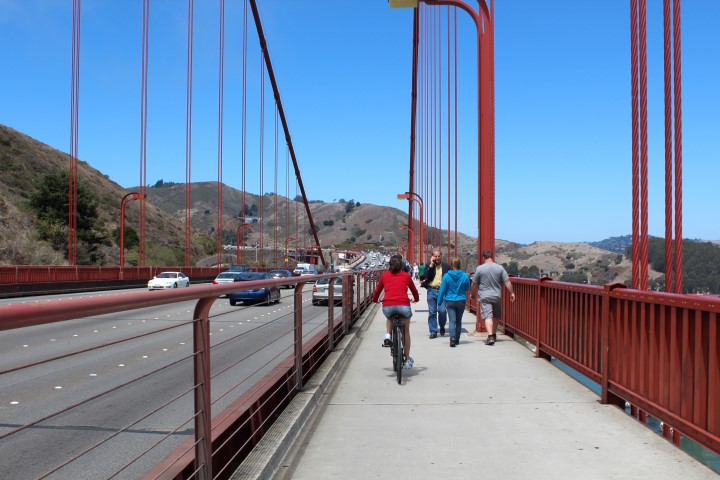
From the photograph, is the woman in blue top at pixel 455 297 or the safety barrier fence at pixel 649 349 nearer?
the safety barrier fence at pixel 649 349

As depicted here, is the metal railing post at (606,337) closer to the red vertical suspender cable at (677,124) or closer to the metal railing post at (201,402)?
the red vertical suspender cable at (677,124)

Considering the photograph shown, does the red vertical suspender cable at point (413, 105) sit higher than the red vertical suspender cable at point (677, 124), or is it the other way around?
the red vertical suspender cable at point (413, 105)

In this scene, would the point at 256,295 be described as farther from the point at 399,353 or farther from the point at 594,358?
the point at 594,358

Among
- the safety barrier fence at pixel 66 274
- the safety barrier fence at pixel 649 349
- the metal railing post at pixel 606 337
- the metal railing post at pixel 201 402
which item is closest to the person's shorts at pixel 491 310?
the safety barrier fence at pixel 649 349

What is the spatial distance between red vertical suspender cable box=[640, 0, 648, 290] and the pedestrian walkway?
66.5 inches

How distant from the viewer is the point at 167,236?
338ft

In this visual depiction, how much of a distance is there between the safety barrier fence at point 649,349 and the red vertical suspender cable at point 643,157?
1088 millimetres

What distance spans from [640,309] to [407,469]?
2.44m

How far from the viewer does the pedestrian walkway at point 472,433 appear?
4855mm

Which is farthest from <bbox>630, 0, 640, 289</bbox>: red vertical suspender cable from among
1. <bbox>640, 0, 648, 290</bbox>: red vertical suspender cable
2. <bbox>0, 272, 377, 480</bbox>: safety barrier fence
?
<bbox>0, 272, 377, 480</bbox>: safety barrier fence

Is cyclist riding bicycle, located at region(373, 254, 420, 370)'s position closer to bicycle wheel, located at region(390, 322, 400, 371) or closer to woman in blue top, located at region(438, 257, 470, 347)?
bicycle wheel, located at region(390, 322, 400, 371)

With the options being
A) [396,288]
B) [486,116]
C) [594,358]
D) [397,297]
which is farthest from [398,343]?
[486,116]

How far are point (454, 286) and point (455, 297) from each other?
0.92ft

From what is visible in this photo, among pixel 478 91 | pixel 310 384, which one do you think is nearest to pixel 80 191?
pixel 478 91
